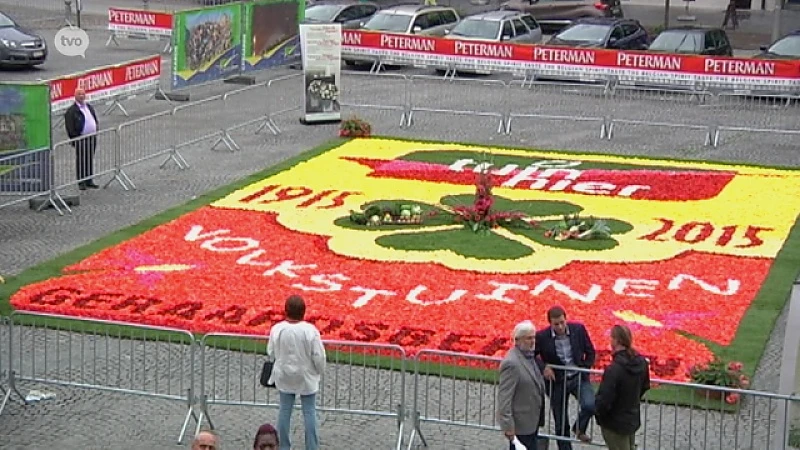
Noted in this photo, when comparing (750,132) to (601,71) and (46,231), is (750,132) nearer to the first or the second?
(601,71)

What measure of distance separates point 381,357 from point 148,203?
9005 millimetres

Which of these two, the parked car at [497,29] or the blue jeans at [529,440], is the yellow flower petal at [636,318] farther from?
the parked car at [497,29]

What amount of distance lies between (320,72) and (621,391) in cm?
2062

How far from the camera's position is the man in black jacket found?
25.2 meters

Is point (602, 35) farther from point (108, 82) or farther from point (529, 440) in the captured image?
point (529, 440)

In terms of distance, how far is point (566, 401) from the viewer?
45.2 ft

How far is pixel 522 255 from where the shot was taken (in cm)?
2131

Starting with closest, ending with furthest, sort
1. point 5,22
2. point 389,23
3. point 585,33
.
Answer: point 585,33
point 5,22
point 389,23

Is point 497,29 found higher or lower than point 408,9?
lower

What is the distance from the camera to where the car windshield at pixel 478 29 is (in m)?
40.2

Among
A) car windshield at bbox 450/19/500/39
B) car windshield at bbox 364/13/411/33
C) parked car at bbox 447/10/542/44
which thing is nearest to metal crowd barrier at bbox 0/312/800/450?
parked car at bbox 447/10/542/44

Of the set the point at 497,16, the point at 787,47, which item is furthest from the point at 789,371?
the point at 497,16

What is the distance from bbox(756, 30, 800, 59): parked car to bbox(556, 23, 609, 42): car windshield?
416 centimetres

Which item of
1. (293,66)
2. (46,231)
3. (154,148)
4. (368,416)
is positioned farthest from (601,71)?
(368,416)
